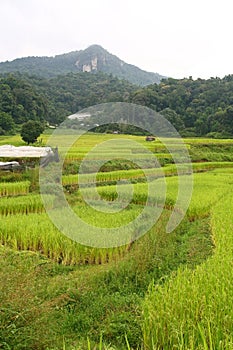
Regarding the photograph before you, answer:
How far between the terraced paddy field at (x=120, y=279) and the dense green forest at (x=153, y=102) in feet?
83.4

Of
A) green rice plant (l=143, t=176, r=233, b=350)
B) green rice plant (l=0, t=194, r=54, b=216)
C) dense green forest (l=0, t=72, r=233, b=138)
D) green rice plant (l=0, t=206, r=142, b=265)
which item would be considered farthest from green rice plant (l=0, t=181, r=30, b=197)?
dense green forest (l=0, t=72, r=233, b=138)

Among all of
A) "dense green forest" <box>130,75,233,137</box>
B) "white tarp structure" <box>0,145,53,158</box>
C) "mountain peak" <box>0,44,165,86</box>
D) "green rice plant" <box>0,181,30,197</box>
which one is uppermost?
"mountain peak" <box>0,44,165,86</box>

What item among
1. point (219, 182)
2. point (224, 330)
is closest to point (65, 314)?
point (224, 330)

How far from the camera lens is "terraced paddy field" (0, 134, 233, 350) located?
345cm

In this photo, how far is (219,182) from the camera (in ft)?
49.8

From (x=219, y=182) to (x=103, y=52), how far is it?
497 feet

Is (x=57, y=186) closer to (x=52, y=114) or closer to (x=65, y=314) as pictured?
(x=65, y=314)

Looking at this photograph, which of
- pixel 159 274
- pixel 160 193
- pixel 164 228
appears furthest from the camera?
pixel 160 193

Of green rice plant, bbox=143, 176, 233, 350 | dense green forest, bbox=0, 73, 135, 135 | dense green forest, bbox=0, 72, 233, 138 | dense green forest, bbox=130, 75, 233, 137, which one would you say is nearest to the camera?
green rice plant, bbox=143, 176, 233, 350

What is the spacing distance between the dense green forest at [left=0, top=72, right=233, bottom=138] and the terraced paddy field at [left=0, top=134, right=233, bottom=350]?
2541 centimetres

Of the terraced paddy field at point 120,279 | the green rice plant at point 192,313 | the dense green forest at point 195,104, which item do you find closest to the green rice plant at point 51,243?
the terraced paddy field at point 120,279

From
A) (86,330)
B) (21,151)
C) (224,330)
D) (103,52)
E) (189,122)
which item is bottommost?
(86,330)

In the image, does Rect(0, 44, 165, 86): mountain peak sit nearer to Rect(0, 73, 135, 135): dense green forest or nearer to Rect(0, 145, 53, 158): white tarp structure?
Rect(0, 73, 135, 135): dense green forest

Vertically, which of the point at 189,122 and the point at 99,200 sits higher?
the point at 189,122
